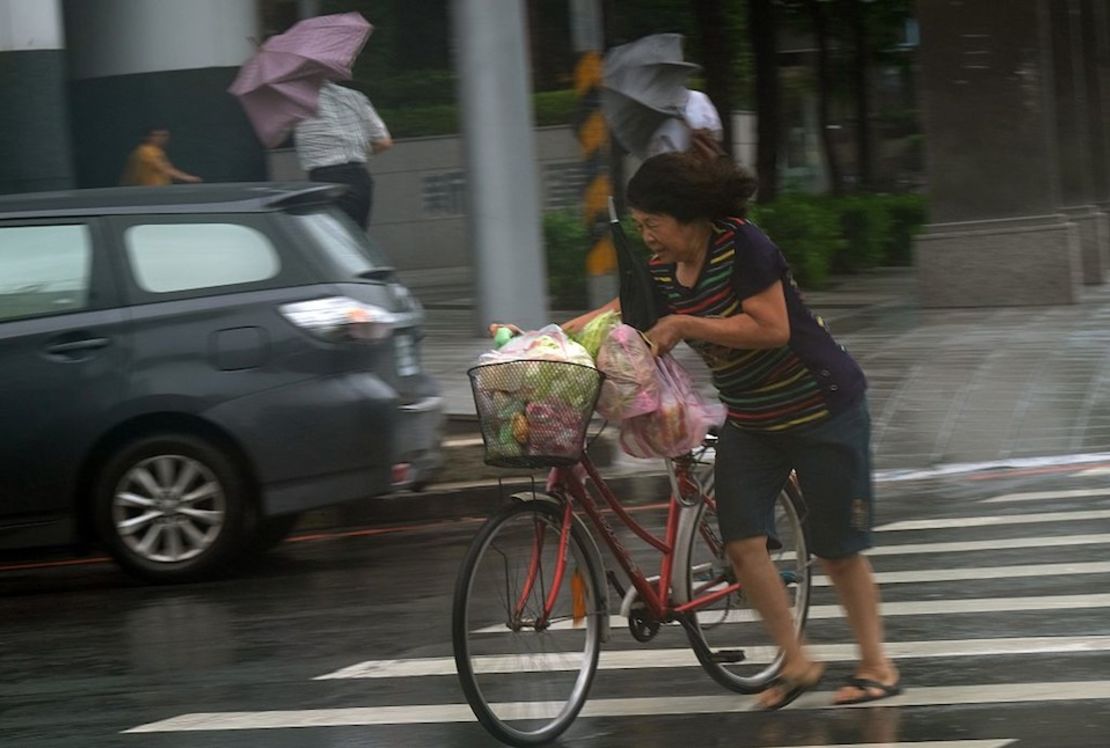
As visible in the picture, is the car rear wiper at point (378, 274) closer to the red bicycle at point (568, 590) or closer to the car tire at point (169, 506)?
the car tire at point (169, 506)

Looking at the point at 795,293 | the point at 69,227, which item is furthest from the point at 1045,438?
the point at 795,293

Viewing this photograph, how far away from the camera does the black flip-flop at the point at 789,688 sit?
223 inches

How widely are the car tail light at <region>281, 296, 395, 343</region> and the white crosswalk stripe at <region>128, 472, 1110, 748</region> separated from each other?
2260 mm

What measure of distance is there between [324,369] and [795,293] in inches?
143

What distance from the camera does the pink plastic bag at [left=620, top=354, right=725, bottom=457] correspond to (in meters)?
5.59

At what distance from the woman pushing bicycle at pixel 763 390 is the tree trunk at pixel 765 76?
21.1 metres

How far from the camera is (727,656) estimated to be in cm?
583

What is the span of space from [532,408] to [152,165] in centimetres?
872

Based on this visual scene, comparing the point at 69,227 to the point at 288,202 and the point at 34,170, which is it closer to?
the point at 288,202

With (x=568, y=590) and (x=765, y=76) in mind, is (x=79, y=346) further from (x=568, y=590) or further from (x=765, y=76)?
(x=765, y=76)

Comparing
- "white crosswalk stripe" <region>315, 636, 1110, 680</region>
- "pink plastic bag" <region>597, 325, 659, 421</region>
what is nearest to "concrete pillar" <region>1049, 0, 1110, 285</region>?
"white crosswalk stripe" <region>315, 636, 1110, 680</region>

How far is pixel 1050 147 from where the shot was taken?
18266 mm

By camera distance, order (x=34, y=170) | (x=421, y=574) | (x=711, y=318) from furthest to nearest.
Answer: (x=34, y=170) → (x=421, y=574) → (x=711, y=318)

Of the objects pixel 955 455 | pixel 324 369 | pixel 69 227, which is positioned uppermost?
pixel 69 227
